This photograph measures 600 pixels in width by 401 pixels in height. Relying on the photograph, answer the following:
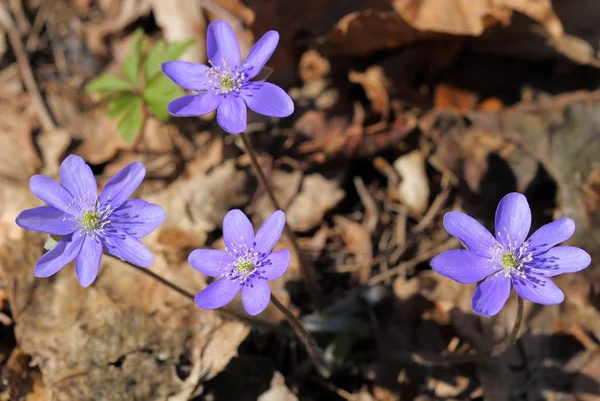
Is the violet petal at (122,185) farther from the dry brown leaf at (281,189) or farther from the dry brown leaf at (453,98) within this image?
the dry brown leaf at (453,98)

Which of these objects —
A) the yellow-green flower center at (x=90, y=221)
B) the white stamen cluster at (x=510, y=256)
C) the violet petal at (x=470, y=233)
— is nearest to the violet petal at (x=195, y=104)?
the yellow-green flower center at (x=90, y=221)

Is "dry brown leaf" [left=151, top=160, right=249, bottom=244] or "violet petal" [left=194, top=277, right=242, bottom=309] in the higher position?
"violet petal" [left=194, top=277, right=242, bottom=309]

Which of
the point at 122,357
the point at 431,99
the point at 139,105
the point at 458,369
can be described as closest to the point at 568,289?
the point at 458,369

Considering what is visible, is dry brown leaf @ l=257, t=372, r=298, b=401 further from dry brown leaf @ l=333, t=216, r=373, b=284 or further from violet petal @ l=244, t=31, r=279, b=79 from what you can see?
violet petal @ l=244, t=31, r=279, b=79

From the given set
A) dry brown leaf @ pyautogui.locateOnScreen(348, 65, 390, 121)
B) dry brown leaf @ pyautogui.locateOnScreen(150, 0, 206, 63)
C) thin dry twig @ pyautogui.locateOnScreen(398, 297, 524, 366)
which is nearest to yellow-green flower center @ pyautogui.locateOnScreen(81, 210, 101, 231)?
thin dry twig @ pyautogui.locateOnScreen(398, 297, 524, 366)

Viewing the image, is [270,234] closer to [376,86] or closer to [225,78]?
[225,78]

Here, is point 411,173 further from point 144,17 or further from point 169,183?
point 144,17

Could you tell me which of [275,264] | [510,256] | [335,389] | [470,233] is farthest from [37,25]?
[510,256]

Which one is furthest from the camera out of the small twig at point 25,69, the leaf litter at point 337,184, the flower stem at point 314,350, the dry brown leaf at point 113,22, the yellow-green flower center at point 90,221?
the dry brown leaf at point 113,22
